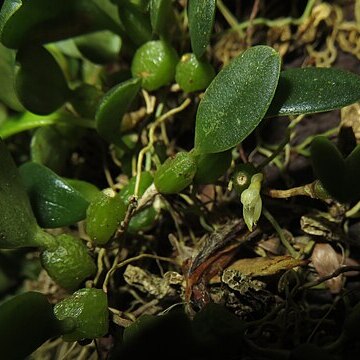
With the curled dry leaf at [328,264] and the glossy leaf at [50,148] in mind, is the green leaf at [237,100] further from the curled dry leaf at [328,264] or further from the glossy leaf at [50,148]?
the glossy leaf at [50,148]

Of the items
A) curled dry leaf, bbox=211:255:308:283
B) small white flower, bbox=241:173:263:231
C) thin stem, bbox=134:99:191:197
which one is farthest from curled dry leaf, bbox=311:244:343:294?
thin stem, bbox=134:99:191:197

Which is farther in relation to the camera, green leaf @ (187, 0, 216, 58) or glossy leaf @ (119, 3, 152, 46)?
glossy leaf @ (119, 3, 152, 46)

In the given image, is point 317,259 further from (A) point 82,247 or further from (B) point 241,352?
(A) point 82,247

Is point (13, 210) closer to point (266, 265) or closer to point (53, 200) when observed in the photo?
point (53, 200)

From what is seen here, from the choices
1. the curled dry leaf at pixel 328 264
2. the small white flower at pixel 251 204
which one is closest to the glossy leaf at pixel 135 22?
the small white flower at pixel 251 204

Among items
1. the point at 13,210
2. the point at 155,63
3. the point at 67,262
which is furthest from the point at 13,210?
the point at 155,63

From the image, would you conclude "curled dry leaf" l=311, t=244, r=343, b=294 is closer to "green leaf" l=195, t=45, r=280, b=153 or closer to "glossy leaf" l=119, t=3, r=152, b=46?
"green leaf" l=195, t=45, r=280, b=153
